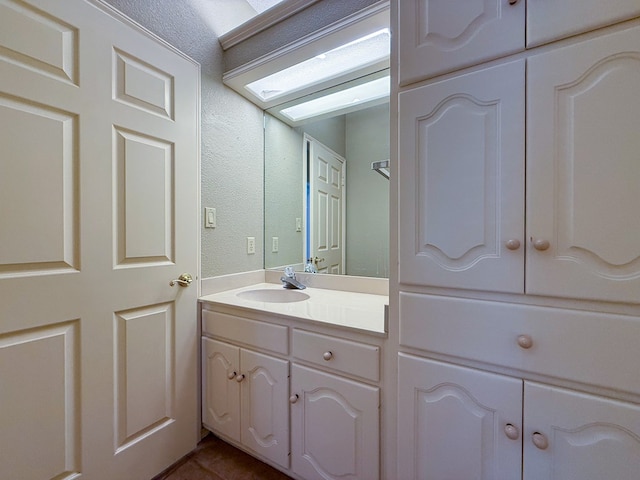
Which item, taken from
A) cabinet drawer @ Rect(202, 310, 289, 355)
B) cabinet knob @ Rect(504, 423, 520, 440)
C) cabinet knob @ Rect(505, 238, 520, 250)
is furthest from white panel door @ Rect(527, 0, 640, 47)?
cabinet drawer @ Rect(202, 310, 289, 355)

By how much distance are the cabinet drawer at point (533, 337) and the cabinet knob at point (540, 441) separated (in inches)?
6.6

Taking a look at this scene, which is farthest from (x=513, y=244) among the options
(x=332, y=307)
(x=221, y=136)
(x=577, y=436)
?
(x=221, y=136)

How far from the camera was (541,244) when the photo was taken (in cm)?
70

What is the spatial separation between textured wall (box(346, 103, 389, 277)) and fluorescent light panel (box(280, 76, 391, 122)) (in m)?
0.08

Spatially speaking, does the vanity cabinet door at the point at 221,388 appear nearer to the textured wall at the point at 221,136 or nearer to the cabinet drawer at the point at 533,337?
the textured wall at the point at 221,136

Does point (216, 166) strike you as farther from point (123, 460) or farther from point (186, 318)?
point (123, 460)

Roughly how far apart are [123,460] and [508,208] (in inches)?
68.7

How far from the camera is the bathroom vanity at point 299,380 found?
100cm

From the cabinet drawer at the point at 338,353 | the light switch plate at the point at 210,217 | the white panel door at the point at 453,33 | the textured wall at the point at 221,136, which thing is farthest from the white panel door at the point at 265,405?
the white panel door at the point at 453,33

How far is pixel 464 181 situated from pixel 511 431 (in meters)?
0.71

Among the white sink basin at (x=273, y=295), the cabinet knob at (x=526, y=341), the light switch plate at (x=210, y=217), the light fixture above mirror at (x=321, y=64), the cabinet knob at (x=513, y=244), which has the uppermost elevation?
the light fixture above mirror at (x=321, y=64)

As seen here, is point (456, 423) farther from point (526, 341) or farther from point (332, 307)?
point (332, 307)

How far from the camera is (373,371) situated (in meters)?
0.98

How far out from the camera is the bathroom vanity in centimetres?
100
